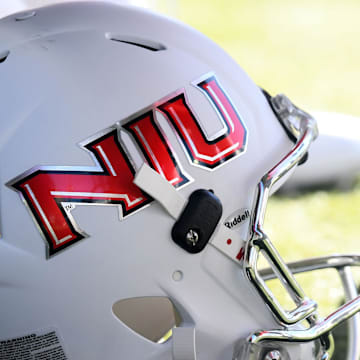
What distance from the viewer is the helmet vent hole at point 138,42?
3.81ft

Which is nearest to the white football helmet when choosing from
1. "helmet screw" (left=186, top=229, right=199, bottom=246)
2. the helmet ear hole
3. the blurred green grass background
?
"helmet screw" (left=186, top=229, right=199, bottom=246)

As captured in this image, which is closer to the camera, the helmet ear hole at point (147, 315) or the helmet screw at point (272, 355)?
the helmet screw at point (272, 355)

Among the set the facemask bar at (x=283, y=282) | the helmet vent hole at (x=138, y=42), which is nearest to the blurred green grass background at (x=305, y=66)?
the helmet vent hole at (x=138, y=42)

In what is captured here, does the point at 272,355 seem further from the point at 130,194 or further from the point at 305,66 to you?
the point at 305,66

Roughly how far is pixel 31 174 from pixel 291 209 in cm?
237

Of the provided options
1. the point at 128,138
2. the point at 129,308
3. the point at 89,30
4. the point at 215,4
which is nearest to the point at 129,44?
the point at 89,30

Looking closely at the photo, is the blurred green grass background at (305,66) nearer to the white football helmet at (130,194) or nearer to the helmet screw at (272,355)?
the white football helmet at (130,194)

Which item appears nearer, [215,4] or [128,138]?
[128,138]

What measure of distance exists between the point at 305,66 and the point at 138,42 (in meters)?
4.95

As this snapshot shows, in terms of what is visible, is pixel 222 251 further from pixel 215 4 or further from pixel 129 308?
pixel 215 4

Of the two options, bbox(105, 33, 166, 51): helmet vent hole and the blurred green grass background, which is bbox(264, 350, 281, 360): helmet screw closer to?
bbox(105, 33, 166, 51): helmet vent hole

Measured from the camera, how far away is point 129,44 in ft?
3.79

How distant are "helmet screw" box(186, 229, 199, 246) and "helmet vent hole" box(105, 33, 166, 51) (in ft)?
1.05

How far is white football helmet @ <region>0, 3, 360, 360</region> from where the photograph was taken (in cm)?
107
